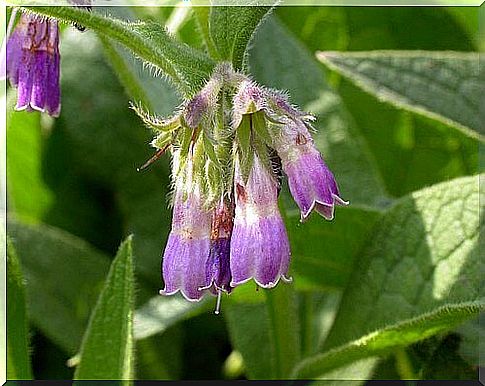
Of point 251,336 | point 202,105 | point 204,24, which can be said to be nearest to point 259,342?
point 251,336

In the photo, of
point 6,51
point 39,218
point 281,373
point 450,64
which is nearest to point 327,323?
point 281,373

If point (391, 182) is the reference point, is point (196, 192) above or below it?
below

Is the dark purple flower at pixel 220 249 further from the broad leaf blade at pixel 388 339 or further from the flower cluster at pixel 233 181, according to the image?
the broad leaf blade at pixel 388 339

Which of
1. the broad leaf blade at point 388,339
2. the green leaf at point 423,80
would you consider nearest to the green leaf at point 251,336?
the broad leaf blade at point 388,339

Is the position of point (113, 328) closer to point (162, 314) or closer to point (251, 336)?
point (162, 314)

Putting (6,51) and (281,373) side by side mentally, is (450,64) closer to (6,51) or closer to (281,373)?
(281,373)
